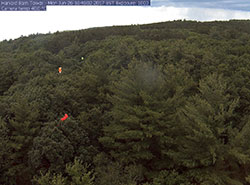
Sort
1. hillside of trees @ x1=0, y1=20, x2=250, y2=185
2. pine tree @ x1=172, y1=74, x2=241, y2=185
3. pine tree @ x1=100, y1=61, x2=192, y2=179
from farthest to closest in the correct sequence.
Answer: pine tree @ x1=100, y1=61, x2=192, y2=179
hillside of trees @ x1=0, y1=20, x2=250, y2=185
pine tree @ x1=172, y1=74, x2=241, y2=185

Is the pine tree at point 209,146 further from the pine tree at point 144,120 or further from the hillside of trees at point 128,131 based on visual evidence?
the pine tree at point 144,120

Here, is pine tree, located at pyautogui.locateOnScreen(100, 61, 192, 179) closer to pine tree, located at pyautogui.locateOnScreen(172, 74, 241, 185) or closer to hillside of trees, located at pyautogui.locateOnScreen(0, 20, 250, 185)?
hillside of trees, located at pyautogui.locateOnScreen(0, 20, 250, 185)

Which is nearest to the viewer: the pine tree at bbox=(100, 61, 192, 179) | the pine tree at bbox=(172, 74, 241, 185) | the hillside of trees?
the pine tree at bbox=(172, 74, 241, 185)

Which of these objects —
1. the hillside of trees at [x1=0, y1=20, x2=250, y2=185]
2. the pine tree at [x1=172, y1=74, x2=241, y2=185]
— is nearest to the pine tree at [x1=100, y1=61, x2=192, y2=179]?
the hillside of trees at [x1=0, y1=20, x2=250, y2=185]

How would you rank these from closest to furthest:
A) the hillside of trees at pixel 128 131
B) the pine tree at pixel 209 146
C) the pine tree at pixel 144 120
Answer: the pine tree at pixel 209 146
the hillside of trees at pixel 128 131
the pine tree at pixel 144 120

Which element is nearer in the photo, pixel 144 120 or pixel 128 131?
pixel 128 131

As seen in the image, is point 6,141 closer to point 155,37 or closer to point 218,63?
point 218,63

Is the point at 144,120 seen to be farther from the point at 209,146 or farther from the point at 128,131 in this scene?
the point at 209,146

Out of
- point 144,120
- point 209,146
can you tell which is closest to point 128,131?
point 144,120

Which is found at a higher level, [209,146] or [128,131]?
[209,146]

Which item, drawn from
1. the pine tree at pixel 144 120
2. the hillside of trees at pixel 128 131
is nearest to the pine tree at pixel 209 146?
the hillside of trees at pixel 128 131

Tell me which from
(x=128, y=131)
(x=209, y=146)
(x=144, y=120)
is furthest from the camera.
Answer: (x=144, y=120)

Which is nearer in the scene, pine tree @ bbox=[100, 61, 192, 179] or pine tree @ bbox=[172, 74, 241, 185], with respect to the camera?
pine tree @ bbox=[172, 74, 241, 185]
